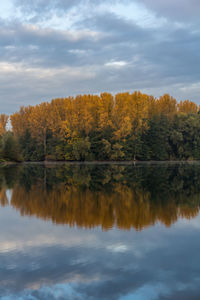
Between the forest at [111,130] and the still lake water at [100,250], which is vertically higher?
the forest at [111,130]

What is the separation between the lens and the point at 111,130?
58.9 metres

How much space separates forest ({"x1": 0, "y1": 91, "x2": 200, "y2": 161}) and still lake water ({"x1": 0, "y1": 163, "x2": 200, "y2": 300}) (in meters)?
44.3

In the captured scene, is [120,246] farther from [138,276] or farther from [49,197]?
[49,197]

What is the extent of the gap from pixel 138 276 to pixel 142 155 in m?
56.3

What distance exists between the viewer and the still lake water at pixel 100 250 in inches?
199

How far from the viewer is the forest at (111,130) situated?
58219 mm

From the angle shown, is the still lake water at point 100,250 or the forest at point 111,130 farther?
the forest at point 111,130

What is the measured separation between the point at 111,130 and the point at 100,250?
172ft

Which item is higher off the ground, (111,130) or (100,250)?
(111,130)

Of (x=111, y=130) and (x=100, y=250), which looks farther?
(x=111, y=130)

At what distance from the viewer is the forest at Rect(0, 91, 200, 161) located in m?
58.2

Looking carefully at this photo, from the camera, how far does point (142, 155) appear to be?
6138 centimetres

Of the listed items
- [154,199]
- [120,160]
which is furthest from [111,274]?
[120,160]

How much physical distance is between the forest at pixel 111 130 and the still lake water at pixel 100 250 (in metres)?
44.3
